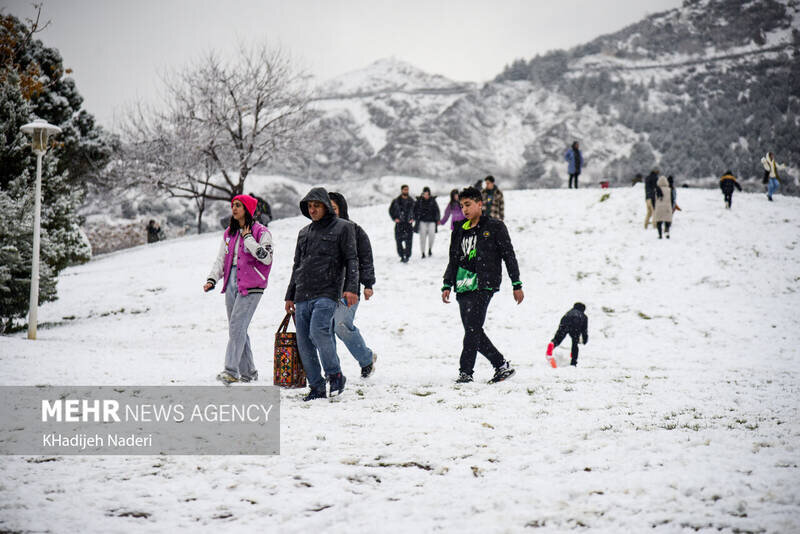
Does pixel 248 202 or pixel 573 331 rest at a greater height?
pixel 248 202

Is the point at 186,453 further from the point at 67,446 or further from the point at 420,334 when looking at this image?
the point at 420,334

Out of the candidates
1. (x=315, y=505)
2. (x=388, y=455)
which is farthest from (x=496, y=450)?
(x=315, y=505)

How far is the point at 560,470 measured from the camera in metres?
3.38

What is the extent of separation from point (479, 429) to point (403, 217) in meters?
11.6

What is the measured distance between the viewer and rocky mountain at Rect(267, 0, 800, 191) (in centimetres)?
8236

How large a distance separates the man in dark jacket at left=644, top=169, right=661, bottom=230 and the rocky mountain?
57.8 m

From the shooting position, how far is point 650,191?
1764 cm

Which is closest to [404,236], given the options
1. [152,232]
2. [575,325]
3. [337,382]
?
[575,325]

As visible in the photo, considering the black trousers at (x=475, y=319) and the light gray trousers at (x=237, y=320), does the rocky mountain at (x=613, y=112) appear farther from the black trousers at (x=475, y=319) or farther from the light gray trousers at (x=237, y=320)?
the light gray trousers at (x=237, y=320)

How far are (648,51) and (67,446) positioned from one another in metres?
146

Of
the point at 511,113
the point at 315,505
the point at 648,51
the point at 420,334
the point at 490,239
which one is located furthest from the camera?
the point at 648,51

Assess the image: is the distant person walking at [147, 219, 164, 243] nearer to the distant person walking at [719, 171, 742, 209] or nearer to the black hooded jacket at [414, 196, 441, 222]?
the black hooded jacket at [414, 196, 441, 222]

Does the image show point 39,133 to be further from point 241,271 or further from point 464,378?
point 464,378

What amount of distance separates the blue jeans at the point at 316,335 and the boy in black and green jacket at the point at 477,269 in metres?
1.39
